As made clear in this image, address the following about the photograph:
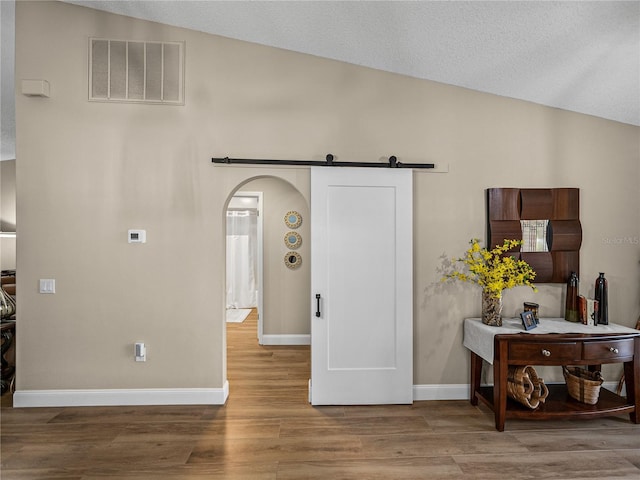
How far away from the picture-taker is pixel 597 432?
2.73 m

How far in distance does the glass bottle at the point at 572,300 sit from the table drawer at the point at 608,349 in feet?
1.20

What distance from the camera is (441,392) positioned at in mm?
3264

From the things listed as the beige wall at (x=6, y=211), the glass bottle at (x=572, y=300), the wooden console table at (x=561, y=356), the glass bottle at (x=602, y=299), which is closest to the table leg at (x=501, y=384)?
the wooden console table at (x=561, y=356)

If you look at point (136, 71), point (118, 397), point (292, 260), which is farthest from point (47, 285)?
point (292, 260)

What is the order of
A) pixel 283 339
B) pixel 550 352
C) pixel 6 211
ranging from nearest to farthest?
pixel 550 352 → pixel 283 339 → pixel 6 211

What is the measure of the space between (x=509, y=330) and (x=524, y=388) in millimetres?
429

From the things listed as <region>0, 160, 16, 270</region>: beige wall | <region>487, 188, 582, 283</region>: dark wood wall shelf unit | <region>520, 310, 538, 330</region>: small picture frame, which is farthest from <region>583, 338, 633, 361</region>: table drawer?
<region>0, 160, 16, 270</region>: beige wall

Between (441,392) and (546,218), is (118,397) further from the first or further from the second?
(546,218)

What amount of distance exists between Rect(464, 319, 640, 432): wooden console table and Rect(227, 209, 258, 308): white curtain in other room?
5.29 m

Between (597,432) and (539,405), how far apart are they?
411mm

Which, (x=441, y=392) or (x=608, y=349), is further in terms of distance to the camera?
Result: (x=441, y=392)

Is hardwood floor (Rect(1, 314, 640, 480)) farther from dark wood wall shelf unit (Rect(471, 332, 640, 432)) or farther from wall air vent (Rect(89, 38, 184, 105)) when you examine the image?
wall air vent (Rect(89, 38, 184, 105))

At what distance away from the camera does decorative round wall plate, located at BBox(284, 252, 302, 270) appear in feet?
16.6

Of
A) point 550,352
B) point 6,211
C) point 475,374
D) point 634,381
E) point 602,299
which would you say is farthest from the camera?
point 6,211
